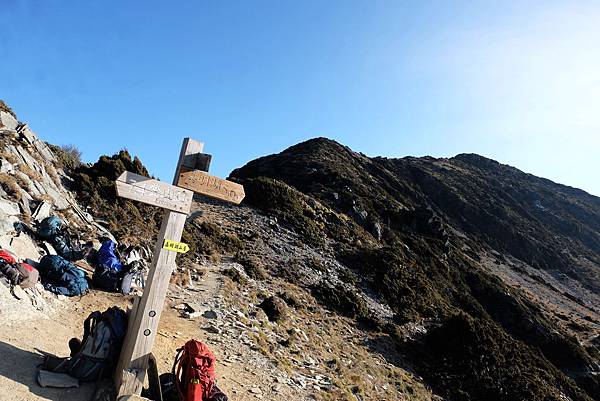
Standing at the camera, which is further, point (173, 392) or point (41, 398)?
point (173, 392)

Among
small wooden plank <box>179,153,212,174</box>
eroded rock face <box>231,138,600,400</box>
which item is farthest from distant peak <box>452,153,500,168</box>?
small wooden plank <box>179,153,212,174</box>

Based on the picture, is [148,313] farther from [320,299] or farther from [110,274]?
[320,299]

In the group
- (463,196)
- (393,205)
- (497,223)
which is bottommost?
(393,205)

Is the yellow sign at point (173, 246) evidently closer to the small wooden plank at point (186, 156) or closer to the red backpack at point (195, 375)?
the small wooden plank at point (186, 156)

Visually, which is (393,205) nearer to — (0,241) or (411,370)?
(411,370)

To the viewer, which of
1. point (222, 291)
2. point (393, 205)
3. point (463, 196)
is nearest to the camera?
point (222, 291)

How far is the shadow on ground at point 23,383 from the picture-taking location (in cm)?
450

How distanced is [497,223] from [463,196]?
26.4ft

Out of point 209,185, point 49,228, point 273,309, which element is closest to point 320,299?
point 273,309

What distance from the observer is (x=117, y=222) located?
13.1 m

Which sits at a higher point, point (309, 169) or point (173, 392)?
point (309, 169)

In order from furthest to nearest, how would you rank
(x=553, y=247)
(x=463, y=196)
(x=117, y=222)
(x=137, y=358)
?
(x=463, y=196) → (x=553, y=247) → (x=117, y=222) → (x=137, y=358)

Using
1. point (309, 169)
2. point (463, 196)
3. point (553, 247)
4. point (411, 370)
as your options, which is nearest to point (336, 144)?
point (309, 169)

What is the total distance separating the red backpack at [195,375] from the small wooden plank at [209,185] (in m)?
1.95
